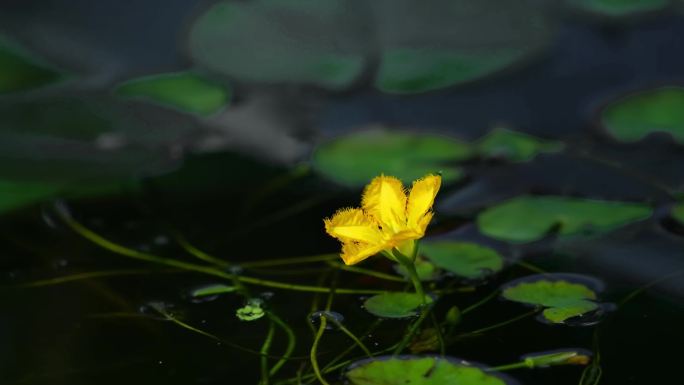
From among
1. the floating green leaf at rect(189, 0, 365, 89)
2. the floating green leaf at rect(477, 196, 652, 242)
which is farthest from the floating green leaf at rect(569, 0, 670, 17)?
the floating green leaf at rect(477, 196, 652, 242)

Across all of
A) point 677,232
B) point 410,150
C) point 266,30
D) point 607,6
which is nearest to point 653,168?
point 677,232

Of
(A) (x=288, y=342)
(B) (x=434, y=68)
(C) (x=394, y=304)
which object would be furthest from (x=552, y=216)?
(B) (x=434, y=68)

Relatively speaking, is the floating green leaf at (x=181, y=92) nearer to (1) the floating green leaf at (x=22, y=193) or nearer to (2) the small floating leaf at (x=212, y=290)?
(1) the floating green leaf at (x=22, y=193)

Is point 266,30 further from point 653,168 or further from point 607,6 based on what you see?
point 653,168

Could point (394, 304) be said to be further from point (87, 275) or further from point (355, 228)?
point (87, 275)

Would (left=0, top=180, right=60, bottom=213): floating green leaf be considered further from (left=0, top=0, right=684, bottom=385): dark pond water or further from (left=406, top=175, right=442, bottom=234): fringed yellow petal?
(left=406, top=175, right=442, bottom=234): fringed yellow petal
